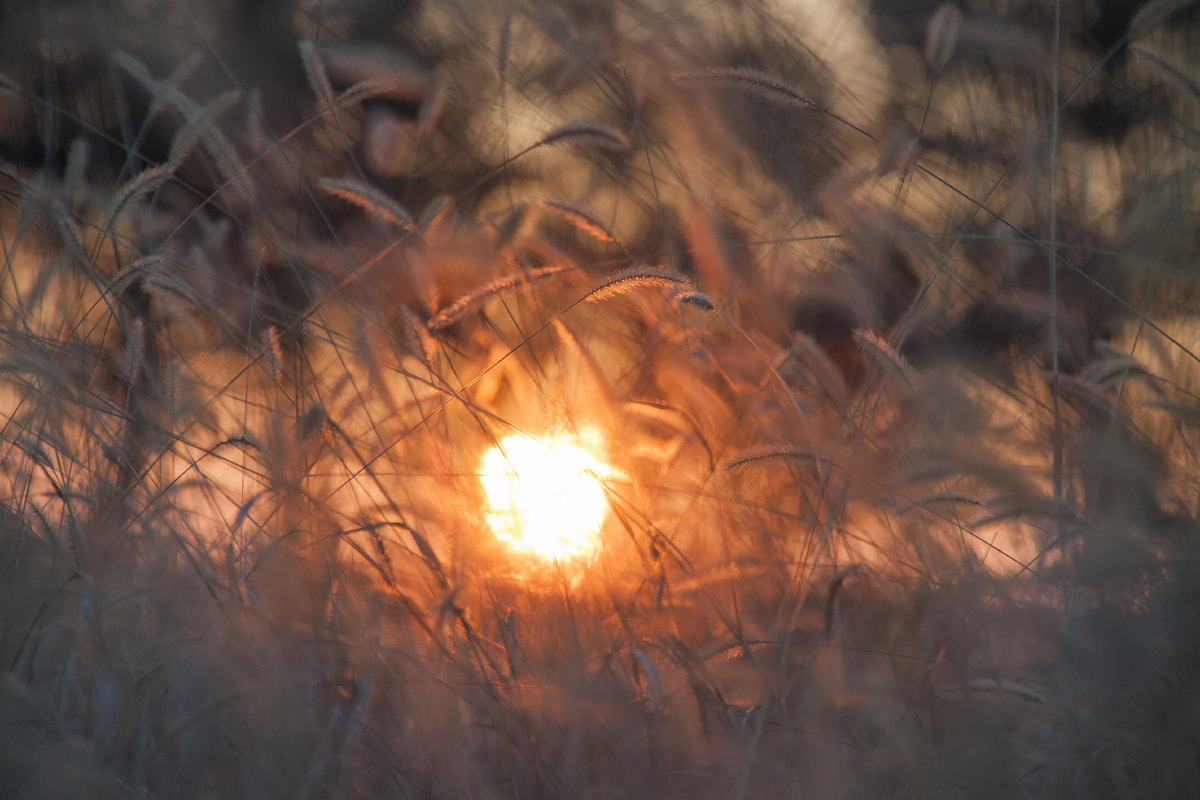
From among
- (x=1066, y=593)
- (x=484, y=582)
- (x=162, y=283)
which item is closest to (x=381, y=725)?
(x=484, y=582)

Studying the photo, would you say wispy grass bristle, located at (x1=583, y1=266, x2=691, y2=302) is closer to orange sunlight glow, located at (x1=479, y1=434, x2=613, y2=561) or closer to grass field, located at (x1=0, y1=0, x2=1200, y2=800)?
grass field, located at (x1=0, y1=0, x2=1200, y2=800)

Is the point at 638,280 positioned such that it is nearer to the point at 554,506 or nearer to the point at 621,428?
the point at 621,428

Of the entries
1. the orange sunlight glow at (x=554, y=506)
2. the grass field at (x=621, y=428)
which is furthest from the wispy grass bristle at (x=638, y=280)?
the orange sunlight glow at (x=554, y=506)

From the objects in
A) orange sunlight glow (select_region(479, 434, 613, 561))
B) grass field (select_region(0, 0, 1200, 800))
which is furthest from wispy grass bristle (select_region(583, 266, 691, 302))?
orange sunlight glow (select_region(479, 434, 613, 561))

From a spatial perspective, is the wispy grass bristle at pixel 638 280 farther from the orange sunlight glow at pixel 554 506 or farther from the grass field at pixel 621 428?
the orange sunlight glow at pixel 554 506

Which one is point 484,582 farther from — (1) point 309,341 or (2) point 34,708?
(1) point 309,341
